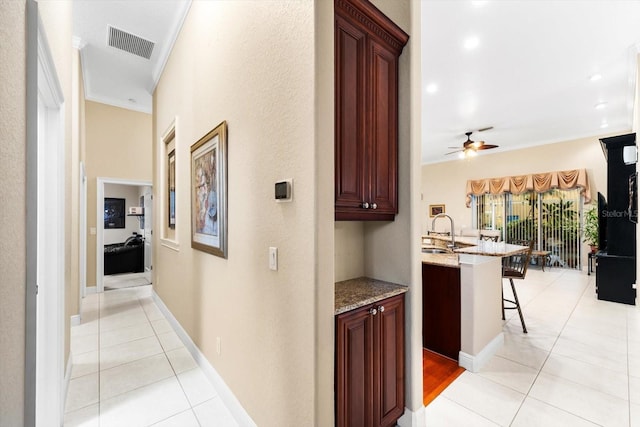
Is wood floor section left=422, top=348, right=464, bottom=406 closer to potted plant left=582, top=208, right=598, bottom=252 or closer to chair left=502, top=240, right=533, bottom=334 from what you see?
chair left=502, top=240, right=533, bottom=334

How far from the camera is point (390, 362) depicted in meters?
1.65

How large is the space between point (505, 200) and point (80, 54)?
994 centimetres

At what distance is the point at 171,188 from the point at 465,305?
3495 mm

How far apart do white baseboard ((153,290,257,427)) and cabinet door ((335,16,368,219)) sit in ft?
4.89

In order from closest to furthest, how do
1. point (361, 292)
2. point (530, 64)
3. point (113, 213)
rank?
point (361, 292), point (530, 64), point (113, 213)

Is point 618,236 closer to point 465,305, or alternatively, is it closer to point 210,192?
point 465,305

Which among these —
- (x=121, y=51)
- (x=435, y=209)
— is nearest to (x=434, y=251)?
(x=121, y=51)

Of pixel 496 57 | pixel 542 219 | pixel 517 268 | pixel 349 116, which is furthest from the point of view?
pixel 542 219

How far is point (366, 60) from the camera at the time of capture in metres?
1.60

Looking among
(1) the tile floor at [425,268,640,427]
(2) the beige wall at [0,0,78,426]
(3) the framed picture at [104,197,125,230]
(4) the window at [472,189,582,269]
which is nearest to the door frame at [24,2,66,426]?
(2) the beige wall at [0,0,78,426]

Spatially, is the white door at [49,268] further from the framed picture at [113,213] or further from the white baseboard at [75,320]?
the framed picture at [113,213]

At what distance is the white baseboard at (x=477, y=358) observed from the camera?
243cm

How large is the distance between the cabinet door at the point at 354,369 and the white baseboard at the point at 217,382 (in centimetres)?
67

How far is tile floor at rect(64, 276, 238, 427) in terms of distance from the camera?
193 centimetres
